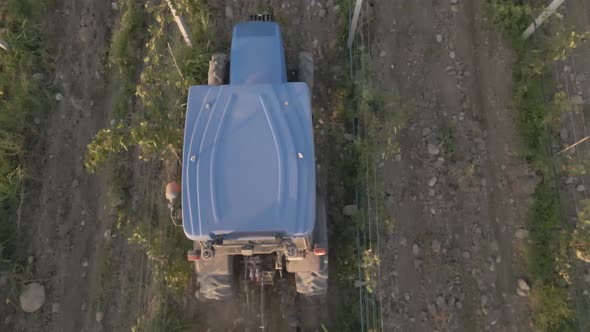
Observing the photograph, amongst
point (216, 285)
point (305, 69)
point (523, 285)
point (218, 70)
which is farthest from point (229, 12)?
point (523, 285)

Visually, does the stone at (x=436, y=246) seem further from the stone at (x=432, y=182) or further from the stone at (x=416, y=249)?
the stone at (x=432, y=182)

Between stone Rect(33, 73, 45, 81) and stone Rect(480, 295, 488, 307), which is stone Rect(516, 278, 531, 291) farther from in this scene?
stone Rect(33, 73, 45, 81)

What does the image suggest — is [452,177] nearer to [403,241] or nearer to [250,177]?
[403,241]

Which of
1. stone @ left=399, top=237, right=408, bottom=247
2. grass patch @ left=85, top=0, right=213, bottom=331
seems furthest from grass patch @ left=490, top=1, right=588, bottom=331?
grass patch @ left=85, top=0, right=213, bottom=331

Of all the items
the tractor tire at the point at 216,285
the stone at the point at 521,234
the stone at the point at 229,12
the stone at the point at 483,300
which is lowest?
the stone at the point at 483,300

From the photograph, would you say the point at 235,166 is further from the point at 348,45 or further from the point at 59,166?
the point at 59,166

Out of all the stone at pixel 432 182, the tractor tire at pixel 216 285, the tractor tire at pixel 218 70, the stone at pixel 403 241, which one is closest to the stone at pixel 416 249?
the stone at pixel 403 241

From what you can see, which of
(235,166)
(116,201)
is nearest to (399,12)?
(235,166)
